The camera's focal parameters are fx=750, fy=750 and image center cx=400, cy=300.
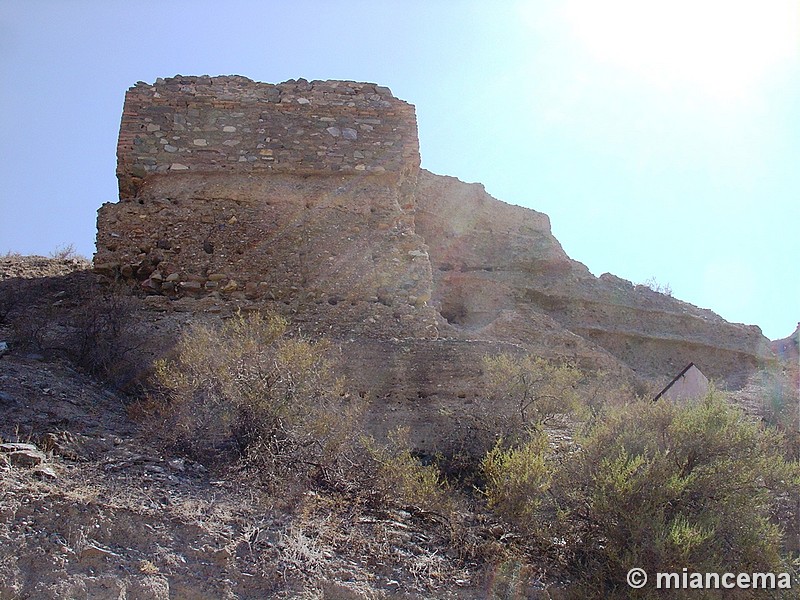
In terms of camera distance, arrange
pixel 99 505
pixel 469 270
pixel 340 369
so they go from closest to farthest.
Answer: pixel 99 505, pixel 340 369, pixel 469 270

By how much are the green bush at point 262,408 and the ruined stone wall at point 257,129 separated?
3.67 metres

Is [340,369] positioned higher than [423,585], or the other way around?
[340,369]

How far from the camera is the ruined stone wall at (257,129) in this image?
962 cm

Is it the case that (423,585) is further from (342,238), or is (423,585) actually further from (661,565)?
(342,238)

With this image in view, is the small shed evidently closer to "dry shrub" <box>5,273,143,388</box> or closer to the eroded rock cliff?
the eroded rock cliff

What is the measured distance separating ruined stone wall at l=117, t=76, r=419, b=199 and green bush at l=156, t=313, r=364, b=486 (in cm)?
367

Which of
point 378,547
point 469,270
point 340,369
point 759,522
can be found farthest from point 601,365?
point 378,547

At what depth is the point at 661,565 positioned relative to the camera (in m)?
4.63

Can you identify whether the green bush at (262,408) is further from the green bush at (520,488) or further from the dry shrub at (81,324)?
the green bush at (520,488)

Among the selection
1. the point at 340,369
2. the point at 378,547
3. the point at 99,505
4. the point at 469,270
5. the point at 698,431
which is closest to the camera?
the point at 99,505

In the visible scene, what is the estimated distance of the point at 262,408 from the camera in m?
5.70

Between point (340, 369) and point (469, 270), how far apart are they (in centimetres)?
1129

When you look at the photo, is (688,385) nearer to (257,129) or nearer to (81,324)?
(257,129)

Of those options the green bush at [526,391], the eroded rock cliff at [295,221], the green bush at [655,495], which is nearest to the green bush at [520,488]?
the green bush at [655,495]
